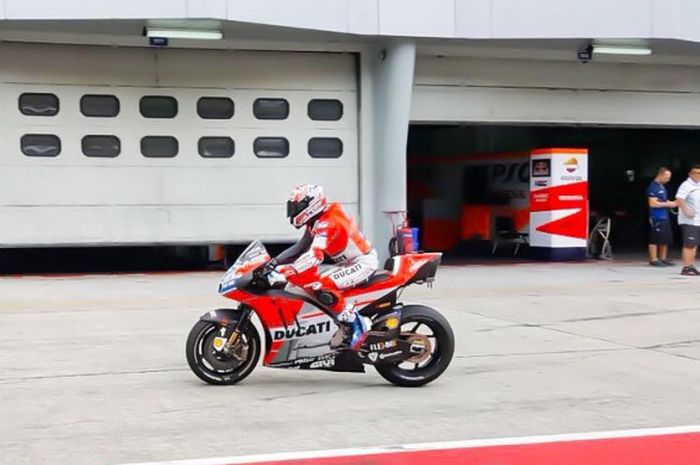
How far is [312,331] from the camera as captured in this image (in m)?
7.37

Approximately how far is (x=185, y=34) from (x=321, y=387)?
9.62 metres

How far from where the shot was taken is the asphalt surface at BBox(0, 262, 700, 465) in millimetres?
6000

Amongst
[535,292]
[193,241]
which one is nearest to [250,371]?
[535,292]

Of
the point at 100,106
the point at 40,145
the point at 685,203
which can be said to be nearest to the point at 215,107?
the point at 100,106

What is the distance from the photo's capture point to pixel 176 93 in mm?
Result: 16781

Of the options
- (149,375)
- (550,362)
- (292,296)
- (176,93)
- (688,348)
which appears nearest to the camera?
(292,296)

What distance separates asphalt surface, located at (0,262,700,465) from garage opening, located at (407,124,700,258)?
9141 millimetres

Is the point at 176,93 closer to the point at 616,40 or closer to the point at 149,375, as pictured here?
the point at 616,40

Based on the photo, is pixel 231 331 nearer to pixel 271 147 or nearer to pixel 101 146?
pixel 101 146

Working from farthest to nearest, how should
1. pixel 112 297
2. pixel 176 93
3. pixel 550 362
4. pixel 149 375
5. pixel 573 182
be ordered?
1. pixel 573 182
2. pixel 176 93
3. pixel 112 297
4. pixel 550 362
5. pixel 149 375

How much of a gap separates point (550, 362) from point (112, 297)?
7.18 m

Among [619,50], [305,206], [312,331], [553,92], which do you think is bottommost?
[312,331]

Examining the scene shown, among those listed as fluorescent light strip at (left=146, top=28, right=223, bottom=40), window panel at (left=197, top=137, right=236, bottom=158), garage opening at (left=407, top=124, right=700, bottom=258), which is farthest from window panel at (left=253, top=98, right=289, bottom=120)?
garage opening at (left=407, top=124, right=700, bottom=258)

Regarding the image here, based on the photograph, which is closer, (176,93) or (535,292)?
(535,292)
